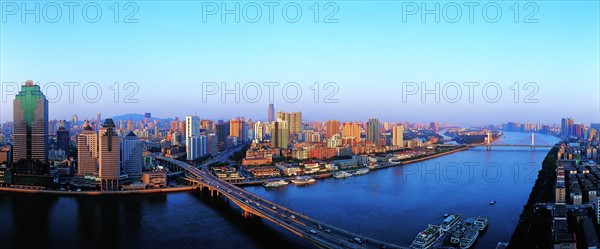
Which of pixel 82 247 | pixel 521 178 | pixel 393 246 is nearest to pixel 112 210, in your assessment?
pixel 82 247

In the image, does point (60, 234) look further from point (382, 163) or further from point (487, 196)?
point (382, 163)

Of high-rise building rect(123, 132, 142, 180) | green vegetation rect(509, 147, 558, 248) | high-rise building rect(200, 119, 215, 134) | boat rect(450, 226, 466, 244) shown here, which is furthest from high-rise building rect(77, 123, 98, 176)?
high-rise building rect(200, 119, 215, 134)

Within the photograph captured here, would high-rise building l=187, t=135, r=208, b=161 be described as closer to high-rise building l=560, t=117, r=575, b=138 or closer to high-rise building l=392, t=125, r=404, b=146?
high-rise building l=392, t=125, r=404, b=146

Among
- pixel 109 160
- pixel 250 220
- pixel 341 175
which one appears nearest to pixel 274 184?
pixel 341 175

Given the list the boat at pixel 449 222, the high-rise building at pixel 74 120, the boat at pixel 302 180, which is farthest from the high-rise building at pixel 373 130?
the high-rise building at pixel 74 120

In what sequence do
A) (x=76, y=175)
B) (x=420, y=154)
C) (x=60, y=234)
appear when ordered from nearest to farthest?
(x=60, y=234), (x=76, y=175), (x=420, y=154)
